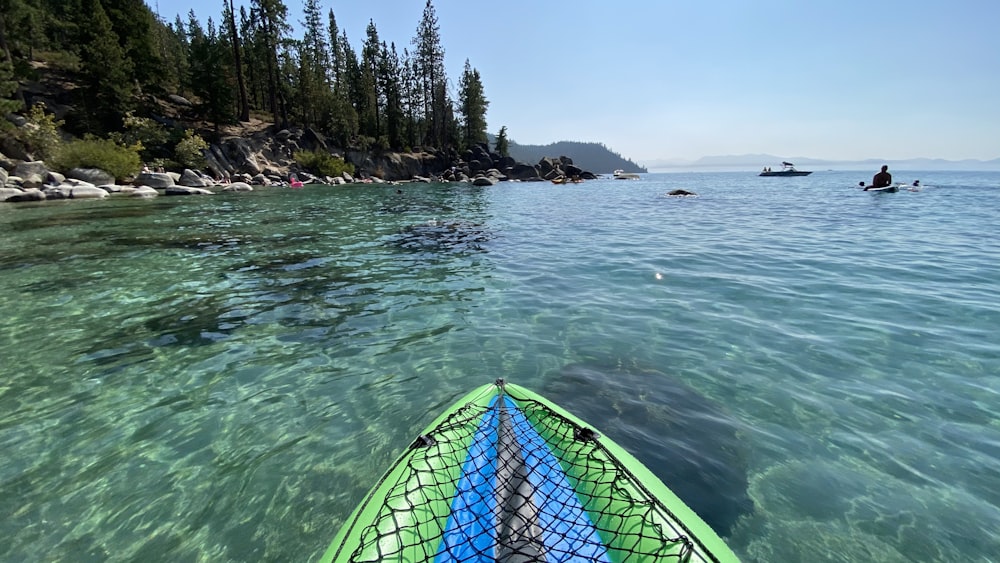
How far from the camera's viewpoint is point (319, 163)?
52000 millimetres

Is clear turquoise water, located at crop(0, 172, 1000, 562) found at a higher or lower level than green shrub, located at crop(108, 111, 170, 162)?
lower

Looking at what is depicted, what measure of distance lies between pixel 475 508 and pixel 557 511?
609 millimetres

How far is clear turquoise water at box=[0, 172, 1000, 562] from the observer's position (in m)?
3.73

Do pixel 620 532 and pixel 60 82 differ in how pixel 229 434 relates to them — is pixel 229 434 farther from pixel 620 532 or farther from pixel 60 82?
pixel 60 82

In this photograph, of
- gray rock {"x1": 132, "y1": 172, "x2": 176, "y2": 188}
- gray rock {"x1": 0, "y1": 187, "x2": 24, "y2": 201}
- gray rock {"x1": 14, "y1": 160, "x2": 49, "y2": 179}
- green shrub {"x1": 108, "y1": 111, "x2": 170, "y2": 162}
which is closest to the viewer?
gray rock {"x1": 0, "y1": 187, "x2": 24, "y2": 201}

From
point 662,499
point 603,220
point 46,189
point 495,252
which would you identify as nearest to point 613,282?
point 495,252

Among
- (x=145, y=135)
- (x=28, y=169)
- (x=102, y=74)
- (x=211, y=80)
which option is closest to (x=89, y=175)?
(x=28, y=169)

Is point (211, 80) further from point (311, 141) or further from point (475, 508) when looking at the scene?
point (475, 508)

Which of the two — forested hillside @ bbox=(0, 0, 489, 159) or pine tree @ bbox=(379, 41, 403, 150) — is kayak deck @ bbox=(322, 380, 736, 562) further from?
pine tree @ bbox=(379, 41, 403, 150)

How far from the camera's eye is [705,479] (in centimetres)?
419

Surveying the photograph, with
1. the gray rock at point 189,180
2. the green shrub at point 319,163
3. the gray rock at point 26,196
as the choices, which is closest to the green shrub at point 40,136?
the gray rock at point 189,180

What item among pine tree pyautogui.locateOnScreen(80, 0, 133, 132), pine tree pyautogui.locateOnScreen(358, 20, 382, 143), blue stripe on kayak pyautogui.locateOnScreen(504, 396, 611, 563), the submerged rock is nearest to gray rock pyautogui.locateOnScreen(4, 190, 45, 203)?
pine tree pyautogui.locateOnScreen(80, 0, 133, 132)

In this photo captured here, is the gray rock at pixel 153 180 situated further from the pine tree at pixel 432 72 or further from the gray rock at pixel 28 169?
the pine tree at pixel 432 72

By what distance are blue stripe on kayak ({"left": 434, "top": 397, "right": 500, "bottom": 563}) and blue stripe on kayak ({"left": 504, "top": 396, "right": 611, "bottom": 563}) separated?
1.06 ft
